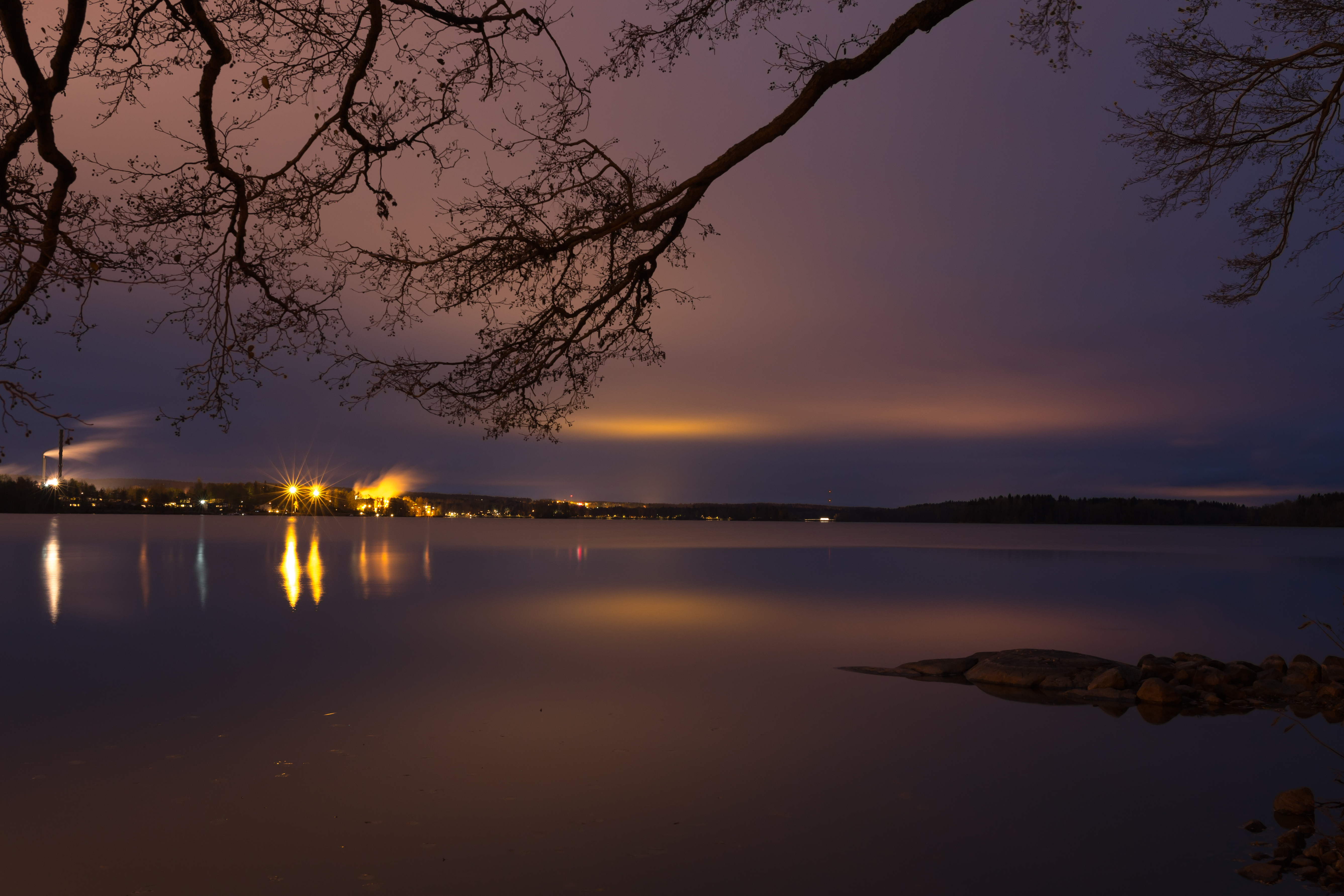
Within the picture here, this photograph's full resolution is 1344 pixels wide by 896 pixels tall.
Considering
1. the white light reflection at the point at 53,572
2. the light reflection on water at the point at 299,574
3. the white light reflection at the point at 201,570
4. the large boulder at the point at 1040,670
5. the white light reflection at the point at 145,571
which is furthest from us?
the light reflection on water at the point at 299,574

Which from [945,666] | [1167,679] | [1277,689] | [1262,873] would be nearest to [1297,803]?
[1262,873]

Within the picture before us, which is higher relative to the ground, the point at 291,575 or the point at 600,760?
the point at 600,760

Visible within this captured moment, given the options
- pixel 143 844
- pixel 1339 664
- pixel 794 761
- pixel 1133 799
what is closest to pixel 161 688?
pixel 143 844

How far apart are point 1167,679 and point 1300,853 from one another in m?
7.73

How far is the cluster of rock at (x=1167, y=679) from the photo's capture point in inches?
513

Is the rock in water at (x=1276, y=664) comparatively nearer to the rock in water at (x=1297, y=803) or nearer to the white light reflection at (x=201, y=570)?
the rock in water at (x=1297, y=803)

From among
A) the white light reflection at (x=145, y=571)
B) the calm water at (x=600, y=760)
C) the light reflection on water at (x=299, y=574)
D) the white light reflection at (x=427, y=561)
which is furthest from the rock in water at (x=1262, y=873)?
the white light reflection at (x=427, y=561)

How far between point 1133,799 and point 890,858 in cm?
342

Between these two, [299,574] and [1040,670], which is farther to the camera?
[299,574]

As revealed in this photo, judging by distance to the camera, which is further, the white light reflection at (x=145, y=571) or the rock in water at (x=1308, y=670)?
the white light reflection at (x=145, y=571)

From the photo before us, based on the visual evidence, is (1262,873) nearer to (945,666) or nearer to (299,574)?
(945,666)

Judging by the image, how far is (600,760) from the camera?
410 inches

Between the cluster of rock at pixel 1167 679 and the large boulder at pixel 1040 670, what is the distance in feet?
0.05

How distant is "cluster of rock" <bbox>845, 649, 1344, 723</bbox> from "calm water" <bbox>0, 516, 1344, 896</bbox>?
0.76 m
